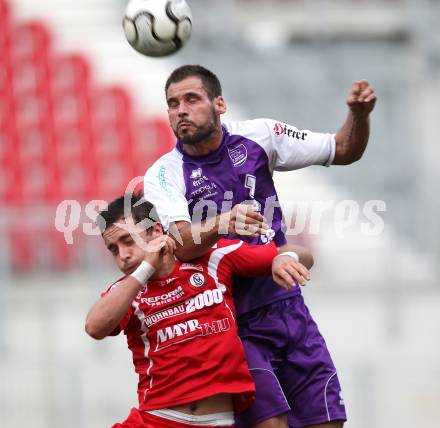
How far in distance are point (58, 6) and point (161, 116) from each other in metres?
2.47

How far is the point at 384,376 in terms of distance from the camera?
8281mm

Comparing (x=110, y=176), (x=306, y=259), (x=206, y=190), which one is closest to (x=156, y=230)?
(x=206, y=190)

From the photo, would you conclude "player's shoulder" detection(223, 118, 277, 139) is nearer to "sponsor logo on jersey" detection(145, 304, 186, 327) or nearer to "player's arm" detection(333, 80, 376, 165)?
"player's arm" detection(333, 80, 376, 165)

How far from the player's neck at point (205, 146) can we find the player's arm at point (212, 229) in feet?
1.32

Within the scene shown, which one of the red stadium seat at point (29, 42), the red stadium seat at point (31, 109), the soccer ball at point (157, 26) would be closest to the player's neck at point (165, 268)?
the soccer ball at point (157, 26)

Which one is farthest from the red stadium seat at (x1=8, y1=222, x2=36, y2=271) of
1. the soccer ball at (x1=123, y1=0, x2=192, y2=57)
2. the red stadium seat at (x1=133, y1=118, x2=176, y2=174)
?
the soccer ball at (x1=123, y1=0, x2=192, y2=57)

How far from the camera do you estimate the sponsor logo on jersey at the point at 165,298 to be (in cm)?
470

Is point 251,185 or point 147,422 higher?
point 251,185

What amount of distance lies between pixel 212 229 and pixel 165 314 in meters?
0.43

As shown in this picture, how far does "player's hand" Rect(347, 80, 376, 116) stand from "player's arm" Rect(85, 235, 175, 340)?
1.27 m

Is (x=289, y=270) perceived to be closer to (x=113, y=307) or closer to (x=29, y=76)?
Answer: (x=113, y=307)

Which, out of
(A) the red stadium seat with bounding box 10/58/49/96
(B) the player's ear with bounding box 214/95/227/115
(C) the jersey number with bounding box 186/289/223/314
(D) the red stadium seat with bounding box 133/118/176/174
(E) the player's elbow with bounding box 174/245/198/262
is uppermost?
(A) the red stadium seat with bounding box 10/58/49/96

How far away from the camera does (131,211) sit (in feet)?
15.5

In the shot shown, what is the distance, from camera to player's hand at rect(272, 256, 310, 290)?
4465 millimetres
